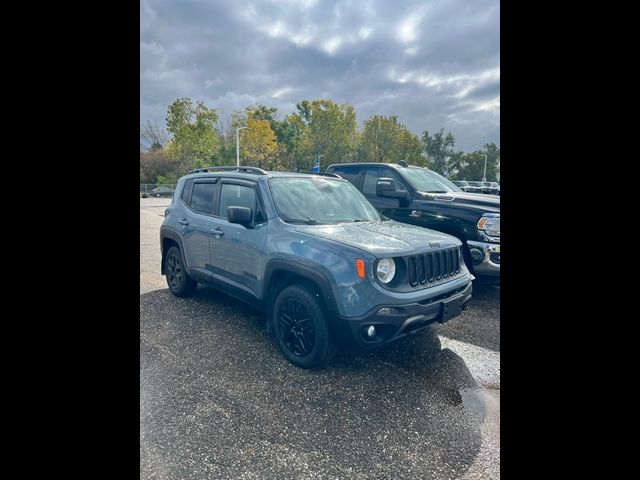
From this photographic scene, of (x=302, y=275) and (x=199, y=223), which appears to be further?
(x=199, y=223)

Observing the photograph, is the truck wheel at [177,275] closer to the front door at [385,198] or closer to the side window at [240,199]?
the side window at [240,199]

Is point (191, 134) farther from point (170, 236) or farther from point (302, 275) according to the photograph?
point (302, 275)

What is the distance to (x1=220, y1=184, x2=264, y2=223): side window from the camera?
329 centimetres

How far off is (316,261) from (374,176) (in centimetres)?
359

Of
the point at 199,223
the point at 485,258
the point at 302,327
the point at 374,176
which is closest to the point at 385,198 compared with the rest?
the point at 374,176

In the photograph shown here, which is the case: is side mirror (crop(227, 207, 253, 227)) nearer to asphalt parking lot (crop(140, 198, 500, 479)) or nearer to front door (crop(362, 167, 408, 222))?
asphalt parking lot (crop(140, 198, 500, 479))

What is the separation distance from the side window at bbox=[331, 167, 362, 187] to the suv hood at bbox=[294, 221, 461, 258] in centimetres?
275

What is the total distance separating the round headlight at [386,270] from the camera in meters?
2.50

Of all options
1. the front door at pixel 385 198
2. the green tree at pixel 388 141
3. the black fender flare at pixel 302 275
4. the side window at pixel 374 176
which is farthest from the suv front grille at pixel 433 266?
the green tree at pixel 388 141

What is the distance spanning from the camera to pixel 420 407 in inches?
95.3

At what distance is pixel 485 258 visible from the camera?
4.35 meters
